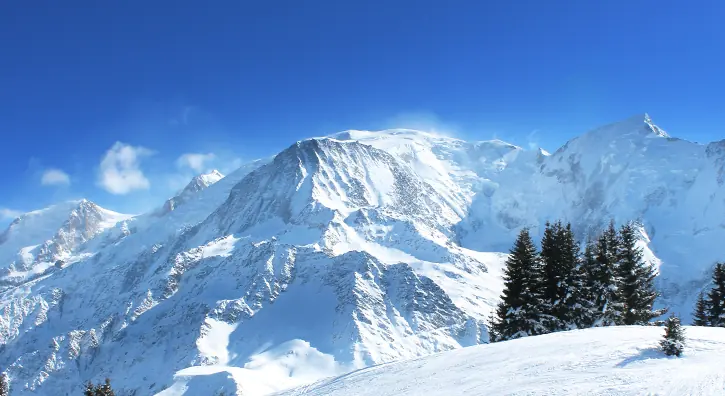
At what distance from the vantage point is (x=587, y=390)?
17188 millimetres

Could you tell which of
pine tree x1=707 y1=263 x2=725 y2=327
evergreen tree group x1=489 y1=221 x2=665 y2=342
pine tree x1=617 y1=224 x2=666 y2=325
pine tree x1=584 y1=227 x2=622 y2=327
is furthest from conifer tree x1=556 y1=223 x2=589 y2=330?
pine tree x1=707 y1=263 x2=725 y2=327

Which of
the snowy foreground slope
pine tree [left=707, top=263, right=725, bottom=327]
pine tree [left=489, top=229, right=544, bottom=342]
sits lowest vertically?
the snowy foreground slope

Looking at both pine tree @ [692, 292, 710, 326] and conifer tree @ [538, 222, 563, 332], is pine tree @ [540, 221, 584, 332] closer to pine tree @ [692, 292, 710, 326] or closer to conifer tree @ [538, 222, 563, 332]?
conifer tree @ [538, 222, 563, 332]

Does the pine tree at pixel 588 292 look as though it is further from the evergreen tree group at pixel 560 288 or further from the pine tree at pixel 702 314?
the pine tree at pixel 702 314

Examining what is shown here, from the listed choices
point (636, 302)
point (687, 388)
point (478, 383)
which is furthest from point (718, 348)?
point (636, 302)

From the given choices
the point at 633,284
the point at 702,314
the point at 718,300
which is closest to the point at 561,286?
the point at 633,284

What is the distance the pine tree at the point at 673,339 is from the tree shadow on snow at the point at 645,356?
0.26 meters

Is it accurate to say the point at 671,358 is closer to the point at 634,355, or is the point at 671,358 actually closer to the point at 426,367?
the point at 634,355

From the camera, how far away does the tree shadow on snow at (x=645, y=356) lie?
19.1 metres

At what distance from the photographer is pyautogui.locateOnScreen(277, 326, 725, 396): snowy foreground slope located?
56.2 ft

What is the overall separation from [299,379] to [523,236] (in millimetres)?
171903

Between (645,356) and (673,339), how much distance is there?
1.22 metres

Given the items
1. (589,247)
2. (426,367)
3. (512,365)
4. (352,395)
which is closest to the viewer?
(512,365)

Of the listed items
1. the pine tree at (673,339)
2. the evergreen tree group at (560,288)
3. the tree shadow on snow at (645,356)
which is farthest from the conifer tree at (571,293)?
the pine tree at (673,339)
